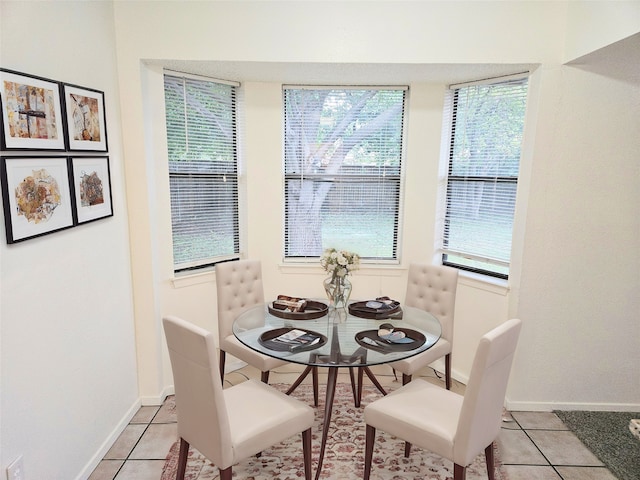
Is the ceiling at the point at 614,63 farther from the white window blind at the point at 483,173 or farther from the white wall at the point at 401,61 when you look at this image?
the white window blind at the point at 483,173

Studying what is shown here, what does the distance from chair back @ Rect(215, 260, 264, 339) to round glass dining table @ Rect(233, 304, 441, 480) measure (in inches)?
13.1

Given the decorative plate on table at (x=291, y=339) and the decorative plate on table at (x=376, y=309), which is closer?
the decorative plate on table at (x=291, y=339)

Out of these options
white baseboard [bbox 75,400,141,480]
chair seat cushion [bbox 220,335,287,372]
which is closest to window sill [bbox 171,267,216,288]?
chair seat cushion [bbox 220,335,287,372]

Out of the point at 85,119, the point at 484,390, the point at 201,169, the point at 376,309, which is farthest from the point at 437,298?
the point at 85,119

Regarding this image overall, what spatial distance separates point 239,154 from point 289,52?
3.37 feet

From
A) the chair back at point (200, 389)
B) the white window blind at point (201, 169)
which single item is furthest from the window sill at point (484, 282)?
the chair back at point (200, 389)

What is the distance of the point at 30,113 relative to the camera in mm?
1844

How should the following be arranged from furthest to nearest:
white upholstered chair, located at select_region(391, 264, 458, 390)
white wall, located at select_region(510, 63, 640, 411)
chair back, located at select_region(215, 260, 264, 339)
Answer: chair back, located at select_region(215, 260, 264, 339) < white upholstered chair, located at select_region(391, 264, 458, 390) < white wall, located at select_region(510, 63, 640, 411)

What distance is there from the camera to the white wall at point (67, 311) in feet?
5.81

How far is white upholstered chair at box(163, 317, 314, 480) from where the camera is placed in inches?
70.8

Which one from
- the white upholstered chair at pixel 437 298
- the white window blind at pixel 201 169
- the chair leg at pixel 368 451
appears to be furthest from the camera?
the white window blind at pixel 201 169

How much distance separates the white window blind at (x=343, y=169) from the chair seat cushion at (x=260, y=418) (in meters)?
1.67

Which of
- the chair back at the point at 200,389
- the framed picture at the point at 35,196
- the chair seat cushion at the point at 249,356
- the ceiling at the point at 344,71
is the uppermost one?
the ceiling at the point at 344,71

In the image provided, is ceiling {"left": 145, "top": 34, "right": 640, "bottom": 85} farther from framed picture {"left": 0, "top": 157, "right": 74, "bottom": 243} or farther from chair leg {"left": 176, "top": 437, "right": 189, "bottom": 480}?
chair leg {"left": 176, "top": 437, "right": 189, "bottom": 480}
